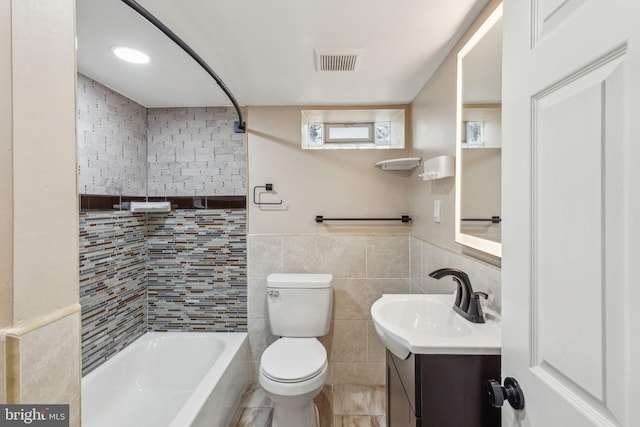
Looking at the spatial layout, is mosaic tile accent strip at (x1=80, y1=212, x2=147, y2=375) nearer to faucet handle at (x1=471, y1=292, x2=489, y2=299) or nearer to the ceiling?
the ceiling

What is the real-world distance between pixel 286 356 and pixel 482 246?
51.3 inches

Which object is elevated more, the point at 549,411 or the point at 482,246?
the point at 482,246

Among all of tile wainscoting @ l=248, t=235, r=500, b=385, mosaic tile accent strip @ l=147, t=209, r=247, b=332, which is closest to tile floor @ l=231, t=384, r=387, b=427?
tile wainscoting @ l=248, t=235, r=500, b=385

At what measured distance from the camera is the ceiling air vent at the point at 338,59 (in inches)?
58.7

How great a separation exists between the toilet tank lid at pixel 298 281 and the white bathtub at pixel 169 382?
55cm

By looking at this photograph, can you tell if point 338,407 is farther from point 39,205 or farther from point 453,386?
point 39,205

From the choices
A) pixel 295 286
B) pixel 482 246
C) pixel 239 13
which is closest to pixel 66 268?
pixel 239 13

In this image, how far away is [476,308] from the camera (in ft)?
3.72

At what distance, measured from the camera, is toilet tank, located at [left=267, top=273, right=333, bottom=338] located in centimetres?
205

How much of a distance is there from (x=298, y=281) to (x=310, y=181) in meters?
0.79

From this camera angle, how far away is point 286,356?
1762 mm

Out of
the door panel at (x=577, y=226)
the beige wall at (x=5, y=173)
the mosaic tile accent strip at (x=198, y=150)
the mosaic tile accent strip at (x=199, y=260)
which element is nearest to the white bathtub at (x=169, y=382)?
the mosaic tile accent strip at (x=199, y=260)

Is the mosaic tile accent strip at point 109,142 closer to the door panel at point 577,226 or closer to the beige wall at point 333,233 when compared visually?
the beige wall at point 333,233

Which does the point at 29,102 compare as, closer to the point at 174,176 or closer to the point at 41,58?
the point at 41,58
